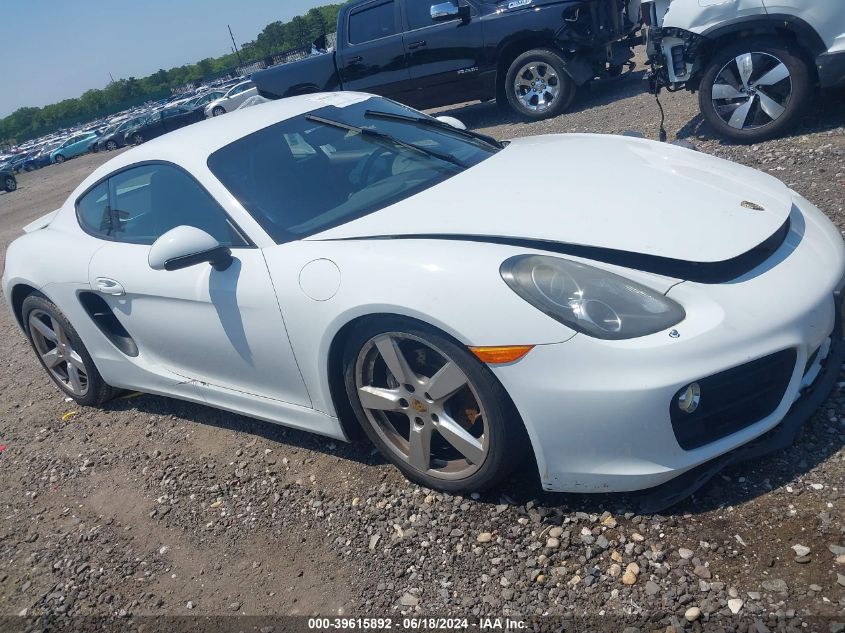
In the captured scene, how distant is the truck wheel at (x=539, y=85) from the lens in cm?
874

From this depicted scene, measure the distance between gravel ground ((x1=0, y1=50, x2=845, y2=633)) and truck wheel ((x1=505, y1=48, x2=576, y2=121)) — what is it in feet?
19.9

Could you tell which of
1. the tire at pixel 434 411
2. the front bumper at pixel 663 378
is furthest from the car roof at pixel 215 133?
the front bumper at pixel 663 378

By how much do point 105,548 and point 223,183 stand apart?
5.41ft

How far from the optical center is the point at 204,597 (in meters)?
2.60

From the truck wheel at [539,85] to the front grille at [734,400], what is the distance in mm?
7187

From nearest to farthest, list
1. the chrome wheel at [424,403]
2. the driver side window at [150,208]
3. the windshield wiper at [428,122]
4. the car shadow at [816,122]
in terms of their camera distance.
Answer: the chrome wheel at [424,403]
the driver side window at [150,208]
the windshield wiper at [428,122]
the car shadow at [816,122]

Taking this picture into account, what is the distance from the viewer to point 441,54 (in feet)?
31.4

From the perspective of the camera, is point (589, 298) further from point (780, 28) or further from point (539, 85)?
point (539, 85)

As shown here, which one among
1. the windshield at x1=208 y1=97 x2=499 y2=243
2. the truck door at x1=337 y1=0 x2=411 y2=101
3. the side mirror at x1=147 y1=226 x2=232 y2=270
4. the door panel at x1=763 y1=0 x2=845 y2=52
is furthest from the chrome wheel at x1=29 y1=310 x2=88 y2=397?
the truck door at x1=337 y1=0 x2=411 y2=101

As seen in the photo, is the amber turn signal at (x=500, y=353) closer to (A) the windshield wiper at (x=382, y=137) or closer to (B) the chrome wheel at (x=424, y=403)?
(B) the chrome wheel at (x=424, y=403)

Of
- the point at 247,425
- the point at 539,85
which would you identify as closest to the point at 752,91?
the point at 539,85

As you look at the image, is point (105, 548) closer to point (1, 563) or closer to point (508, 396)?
point (1, 563)

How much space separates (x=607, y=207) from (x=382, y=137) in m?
1.37

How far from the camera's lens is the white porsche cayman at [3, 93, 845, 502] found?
2.21m
